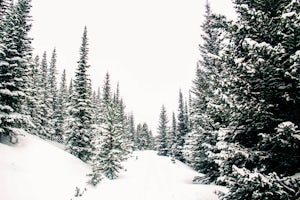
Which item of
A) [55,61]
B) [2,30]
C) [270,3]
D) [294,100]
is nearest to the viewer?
[294,100]

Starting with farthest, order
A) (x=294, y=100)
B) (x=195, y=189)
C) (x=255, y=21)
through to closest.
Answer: (x=195, y=189), (x=255, y=21), (x=294, y=100)

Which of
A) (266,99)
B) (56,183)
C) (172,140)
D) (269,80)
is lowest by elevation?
(56,183)

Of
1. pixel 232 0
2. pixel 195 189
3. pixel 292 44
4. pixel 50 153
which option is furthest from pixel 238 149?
pixel 50 153

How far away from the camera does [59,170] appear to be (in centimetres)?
2158

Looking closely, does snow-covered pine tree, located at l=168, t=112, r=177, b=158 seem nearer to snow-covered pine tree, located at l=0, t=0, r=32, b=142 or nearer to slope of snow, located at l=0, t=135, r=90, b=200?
slope of snow, located at l=0, t=135, r=90, b=200

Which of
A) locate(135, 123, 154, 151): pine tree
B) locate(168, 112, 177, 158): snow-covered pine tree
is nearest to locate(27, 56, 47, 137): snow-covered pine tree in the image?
locate(168, 112, 177, 158): snow-covered pine tree

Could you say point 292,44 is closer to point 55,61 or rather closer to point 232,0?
point 232,0

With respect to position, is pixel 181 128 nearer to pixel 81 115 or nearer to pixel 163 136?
pixel 163 136

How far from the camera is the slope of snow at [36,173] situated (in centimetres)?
1567

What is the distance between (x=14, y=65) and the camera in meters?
21.6

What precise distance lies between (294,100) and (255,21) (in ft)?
8.80

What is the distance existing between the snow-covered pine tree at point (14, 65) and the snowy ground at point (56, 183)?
2.20 meters

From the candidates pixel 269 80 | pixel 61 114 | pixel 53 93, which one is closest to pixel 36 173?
pixel 269 80

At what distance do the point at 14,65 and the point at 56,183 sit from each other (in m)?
10.7
